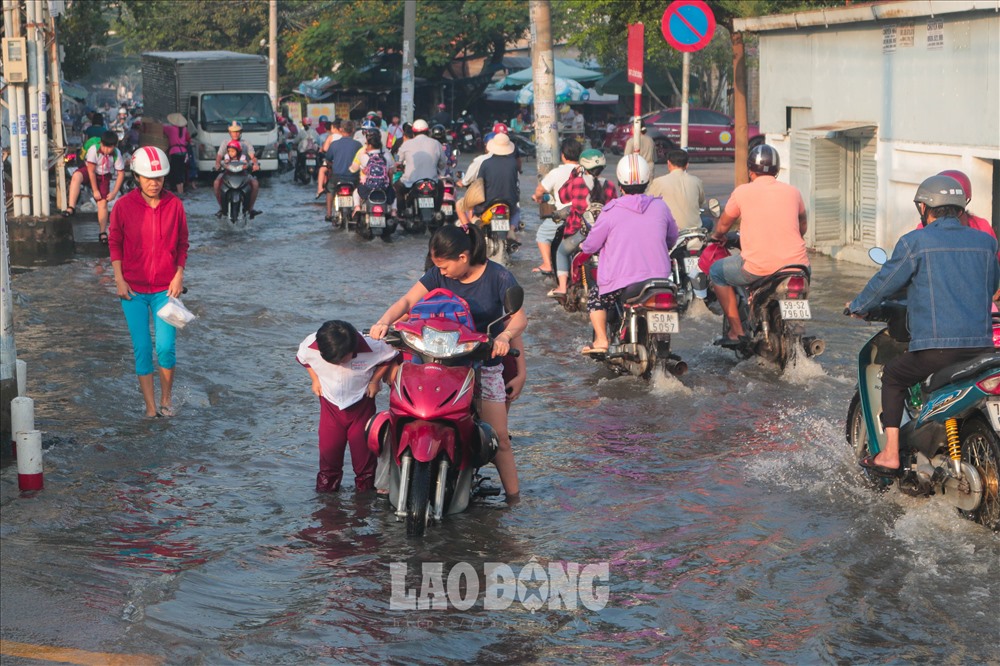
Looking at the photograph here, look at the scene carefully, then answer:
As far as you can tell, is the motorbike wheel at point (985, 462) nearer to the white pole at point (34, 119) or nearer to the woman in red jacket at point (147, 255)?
the woman in red jacket at point (147, 255)

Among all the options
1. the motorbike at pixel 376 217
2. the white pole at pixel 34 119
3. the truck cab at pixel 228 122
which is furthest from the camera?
the truck cab at pixel 228 122

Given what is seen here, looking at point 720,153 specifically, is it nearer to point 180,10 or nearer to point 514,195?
point 514,195

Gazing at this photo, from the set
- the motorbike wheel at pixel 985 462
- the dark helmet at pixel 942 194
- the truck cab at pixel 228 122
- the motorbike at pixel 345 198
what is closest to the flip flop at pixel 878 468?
the motorbike wheel at pixel 985 462

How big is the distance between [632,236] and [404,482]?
167 inches

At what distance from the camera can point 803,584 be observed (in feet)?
20.7

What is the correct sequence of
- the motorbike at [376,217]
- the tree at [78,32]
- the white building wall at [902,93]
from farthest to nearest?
the tree at [78,32]
the motorbike at [376,217]
the white building wall at [902,93]

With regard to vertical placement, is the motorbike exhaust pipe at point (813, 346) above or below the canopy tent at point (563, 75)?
below

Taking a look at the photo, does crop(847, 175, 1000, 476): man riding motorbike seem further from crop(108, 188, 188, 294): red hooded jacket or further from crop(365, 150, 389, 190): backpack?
crop(365, 150, 389, 190): backpack

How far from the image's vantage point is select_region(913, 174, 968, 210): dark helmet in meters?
7.00

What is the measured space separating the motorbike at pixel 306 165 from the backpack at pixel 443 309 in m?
26.5

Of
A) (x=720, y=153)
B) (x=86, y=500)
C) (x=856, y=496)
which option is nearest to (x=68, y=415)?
(x=86, y=500)

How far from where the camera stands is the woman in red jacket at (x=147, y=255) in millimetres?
9586

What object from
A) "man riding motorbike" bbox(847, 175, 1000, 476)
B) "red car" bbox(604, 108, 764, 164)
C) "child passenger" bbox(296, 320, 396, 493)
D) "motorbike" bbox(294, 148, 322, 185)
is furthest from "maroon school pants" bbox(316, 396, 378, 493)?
"red car" bbox(604, 108, 764, 164)

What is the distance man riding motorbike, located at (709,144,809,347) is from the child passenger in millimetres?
4200
